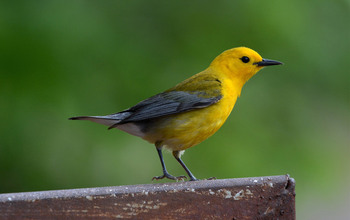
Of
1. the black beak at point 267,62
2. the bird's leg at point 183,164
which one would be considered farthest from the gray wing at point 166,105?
the black beak at point 267,62

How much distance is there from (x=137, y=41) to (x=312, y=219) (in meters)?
4.64

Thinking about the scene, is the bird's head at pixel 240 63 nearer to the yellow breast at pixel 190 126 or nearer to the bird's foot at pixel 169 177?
the yellow breast at pixel 190 126

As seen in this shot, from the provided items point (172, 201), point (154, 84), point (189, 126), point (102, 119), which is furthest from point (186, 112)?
point (172, 201)

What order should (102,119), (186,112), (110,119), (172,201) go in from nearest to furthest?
(172,201), (102,119), (110,119), (186,112)

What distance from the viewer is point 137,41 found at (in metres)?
4.66

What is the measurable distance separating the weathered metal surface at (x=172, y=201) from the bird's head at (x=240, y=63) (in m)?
1.67

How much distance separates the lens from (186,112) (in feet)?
15.3

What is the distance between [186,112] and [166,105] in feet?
0.57

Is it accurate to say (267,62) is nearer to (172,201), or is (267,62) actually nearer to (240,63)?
(240,63)

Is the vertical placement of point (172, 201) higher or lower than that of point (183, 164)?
higher

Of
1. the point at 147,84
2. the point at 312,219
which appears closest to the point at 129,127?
the point at 147,84

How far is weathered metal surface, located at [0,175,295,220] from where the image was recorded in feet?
10.2

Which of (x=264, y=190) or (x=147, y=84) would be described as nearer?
(x=264, y=190)

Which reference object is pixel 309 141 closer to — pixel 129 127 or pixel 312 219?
pixel 129 127
